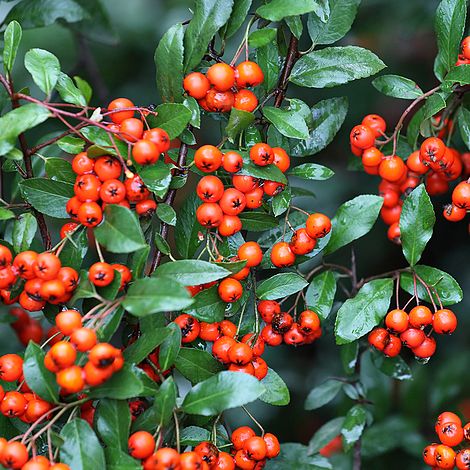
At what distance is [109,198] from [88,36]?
41.4 inches

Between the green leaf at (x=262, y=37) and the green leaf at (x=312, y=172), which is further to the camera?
the green leaf at (x=312, y=172)

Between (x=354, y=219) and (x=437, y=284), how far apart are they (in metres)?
0.21

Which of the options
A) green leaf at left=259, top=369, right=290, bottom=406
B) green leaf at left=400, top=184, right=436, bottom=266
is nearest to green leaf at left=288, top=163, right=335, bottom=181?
green leaf at left=400, top=184, right=436, bottom=266

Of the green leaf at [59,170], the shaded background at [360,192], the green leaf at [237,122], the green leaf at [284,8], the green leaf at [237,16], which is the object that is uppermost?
the green leaf at [284,8]

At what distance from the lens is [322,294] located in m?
1.54

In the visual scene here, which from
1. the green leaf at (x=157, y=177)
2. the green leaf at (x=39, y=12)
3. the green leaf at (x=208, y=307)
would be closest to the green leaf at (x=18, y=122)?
the green leaf at (x=157, y=177)

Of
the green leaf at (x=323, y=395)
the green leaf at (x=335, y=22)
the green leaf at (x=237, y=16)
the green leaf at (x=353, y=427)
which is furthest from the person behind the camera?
the green leaf at (x=323, y=395)

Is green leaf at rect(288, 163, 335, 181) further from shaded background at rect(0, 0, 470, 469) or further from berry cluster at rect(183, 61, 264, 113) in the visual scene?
shaded background at rect(0, 0, 470, 469)

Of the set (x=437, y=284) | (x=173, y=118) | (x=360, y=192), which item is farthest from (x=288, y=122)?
(x=360, y=192)

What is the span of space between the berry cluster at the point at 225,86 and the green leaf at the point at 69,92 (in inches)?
7.8

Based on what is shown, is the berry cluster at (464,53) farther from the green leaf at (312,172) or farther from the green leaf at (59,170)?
the green leaf at (59,170)

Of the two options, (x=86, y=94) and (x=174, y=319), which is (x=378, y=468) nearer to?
(x=174, y=319)

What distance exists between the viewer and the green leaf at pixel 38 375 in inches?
48.3

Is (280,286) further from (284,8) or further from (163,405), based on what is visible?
(284,8)
